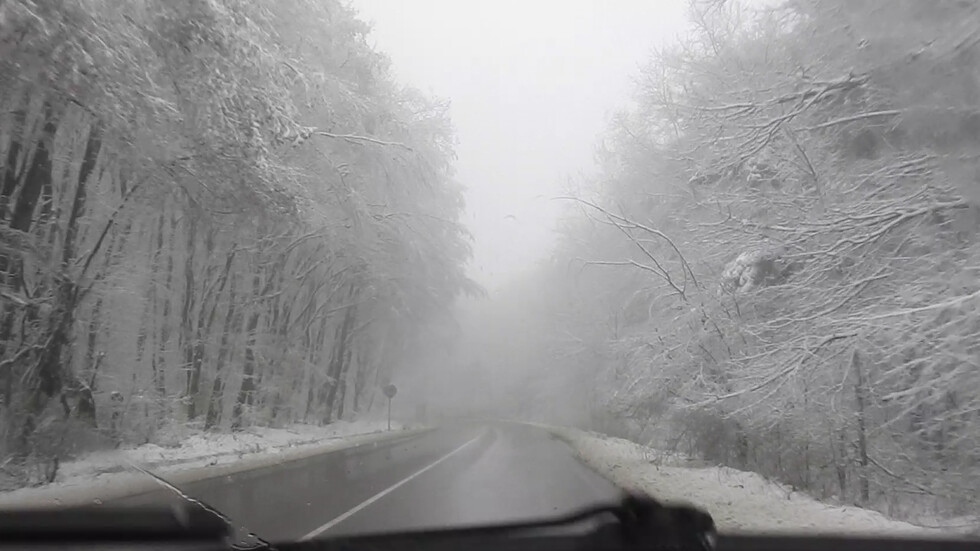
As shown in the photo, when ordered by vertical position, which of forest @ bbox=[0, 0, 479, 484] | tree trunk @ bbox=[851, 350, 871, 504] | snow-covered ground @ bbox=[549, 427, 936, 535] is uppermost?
forest @ bbox=[0, 0, 479, 484]

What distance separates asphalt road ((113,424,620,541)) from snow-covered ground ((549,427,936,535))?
2.77 feet

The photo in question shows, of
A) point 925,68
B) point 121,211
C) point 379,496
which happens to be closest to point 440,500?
point 379,496

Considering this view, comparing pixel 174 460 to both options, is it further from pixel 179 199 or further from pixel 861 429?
pixel 861 429

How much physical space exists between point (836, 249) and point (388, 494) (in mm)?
7751

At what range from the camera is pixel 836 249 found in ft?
32.3

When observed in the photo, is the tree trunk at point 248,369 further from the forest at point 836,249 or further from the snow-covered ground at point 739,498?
the forest at point 836,249

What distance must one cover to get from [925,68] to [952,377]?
11.6 ft

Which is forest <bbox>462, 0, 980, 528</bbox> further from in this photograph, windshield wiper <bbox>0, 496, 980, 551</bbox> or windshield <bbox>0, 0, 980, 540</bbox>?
windshield wiper <bbox>0, 496, 980, 551</bbox>

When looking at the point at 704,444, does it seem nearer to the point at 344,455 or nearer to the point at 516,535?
the point at 344,455

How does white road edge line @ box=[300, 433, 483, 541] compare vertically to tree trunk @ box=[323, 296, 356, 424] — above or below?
below

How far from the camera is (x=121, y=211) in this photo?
42.7 feet

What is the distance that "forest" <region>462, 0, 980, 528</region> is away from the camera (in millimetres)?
8383

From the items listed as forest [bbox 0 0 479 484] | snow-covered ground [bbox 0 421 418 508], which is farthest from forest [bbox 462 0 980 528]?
snow-covered ground [bbox 0 421 418 508]

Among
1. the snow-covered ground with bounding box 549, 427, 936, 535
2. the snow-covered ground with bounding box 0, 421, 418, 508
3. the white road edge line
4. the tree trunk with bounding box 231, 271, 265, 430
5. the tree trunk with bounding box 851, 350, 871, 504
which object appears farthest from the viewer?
the tree trunk with bounding box 231, 271, 265, 430
